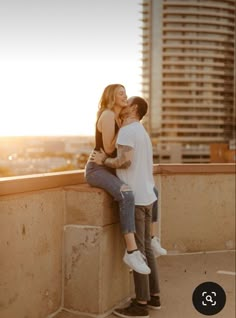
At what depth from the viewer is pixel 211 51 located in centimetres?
15288

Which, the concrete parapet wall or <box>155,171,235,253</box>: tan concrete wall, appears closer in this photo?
the concrete parapet wall

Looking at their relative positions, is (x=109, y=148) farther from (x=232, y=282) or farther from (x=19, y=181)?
(x=232, y=282)

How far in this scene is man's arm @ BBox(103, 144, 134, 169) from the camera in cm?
361

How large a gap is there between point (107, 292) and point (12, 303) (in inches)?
30.7

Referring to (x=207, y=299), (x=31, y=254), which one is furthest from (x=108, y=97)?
(x=207, y=299)

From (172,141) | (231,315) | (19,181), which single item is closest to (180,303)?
(231,315)

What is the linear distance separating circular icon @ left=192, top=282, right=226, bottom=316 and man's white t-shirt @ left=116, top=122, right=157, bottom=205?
898 millimetres

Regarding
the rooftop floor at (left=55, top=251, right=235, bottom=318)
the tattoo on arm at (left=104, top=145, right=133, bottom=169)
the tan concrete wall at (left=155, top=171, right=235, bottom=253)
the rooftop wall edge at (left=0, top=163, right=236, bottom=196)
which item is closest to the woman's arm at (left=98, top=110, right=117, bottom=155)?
the tattoo on arm at (left=104, top=145, right=133, bottom=169)

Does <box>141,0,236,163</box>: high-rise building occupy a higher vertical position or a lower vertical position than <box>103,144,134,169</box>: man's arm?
higher

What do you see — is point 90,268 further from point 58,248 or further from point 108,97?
point 108,97

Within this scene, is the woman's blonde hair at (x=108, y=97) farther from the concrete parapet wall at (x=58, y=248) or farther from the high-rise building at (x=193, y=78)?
the high-rise building at (x=193, y=78)

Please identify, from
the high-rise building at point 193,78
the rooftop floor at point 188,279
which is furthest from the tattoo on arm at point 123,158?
the high-rise building at point 193,78

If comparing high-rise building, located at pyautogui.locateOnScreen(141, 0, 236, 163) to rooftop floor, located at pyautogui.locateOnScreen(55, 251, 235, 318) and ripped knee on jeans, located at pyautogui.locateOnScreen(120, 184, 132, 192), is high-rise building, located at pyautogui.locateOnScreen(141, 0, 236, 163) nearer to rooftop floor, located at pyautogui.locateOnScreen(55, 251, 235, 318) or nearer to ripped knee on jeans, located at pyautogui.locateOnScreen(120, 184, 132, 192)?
rooftop floor, located at pyautogui.locateOnScreen(55, 251, 235, 318)

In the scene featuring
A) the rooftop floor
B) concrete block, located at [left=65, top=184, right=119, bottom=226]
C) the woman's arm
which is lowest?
the rooftop floor
